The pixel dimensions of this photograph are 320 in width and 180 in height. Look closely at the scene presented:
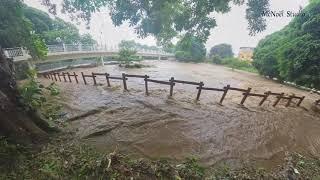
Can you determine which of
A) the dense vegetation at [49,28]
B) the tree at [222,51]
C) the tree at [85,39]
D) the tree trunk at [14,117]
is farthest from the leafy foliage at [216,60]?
the tree trunk at [14,117]

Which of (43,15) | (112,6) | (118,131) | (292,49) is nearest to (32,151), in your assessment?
(118,131)

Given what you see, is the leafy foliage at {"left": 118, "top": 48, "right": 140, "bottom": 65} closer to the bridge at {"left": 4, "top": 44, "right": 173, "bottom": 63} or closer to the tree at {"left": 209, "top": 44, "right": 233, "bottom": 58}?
the bridge at {"left": 4, "top": 44, "right": 173, "bottom": 63}

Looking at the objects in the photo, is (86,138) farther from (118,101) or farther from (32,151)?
(118,101)

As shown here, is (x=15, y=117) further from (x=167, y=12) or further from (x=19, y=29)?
(x=19, y=29)

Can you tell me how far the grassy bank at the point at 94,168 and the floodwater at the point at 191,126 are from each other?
2.65 feet

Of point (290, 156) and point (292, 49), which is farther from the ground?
point (292, 49)

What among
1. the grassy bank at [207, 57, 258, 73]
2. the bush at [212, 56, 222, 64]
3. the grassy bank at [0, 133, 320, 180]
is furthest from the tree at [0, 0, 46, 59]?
the bush at [212, 56, 222, 64]

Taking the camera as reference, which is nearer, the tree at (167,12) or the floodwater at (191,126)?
the floodwater at (191,126)

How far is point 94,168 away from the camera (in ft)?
20.8

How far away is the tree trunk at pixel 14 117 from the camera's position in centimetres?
656

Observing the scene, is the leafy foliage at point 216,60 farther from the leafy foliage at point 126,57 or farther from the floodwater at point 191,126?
the floodwater at point 191,126

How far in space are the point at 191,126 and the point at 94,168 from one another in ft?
17.1

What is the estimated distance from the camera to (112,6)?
43.4ft

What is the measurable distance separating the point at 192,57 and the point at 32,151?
46606mm
